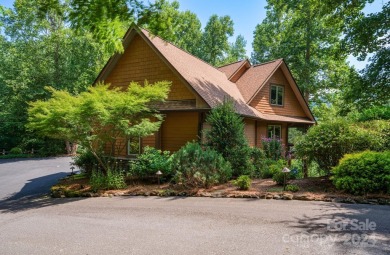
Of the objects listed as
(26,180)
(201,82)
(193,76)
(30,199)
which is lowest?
(30,199)

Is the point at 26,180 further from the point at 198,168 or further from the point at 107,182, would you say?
the point at 198,168

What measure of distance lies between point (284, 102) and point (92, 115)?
41.6 ft

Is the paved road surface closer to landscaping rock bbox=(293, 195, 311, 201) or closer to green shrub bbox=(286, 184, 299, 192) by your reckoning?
landscaping rock bbox=(293, 195, 311, 201)

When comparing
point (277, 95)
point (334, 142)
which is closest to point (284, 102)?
point (277, 95)

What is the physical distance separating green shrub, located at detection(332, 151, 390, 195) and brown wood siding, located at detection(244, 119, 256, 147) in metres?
7.17

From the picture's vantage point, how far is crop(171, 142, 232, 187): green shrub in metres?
8.83

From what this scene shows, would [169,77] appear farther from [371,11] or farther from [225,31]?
[225,31]

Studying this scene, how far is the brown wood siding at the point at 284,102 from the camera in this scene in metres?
15.8

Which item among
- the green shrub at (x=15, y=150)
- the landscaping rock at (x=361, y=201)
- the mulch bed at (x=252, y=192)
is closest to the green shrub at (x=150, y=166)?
the mulch bed at (x=252, y=192)

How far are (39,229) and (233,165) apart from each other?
6.84 metres

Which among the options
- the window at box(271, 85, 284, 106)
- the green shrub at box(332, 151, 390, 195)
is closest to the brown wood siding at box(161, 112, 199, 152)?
the green shrub at box(332, 151, 390, 195)

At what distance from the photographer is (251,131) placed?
1501 centimetres

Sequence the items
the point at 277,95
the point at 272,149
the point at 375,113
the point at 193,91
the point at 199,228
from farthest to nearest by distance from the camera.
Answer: the point at 277,95 → the point at 375,113 → the point at 272,149 → the point at 193,91 → the point at 199,228

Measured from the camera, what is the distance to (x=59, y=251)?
14.8 feet
